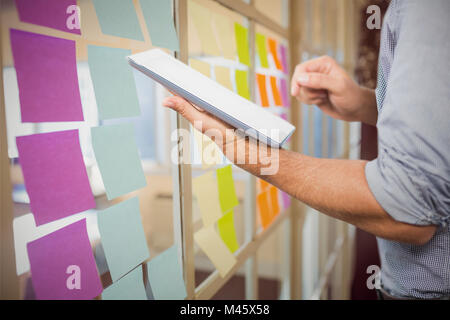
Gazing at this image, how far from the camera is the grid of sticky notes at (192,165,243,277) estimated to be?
0.76m

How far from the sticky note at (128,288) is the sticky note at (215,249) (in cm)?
19

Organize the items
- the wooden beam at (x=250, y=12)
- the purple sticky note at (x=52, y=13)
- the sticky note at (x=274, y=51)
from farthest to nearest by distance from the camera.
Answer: the sticky note at (x=274, y=51)
the wooden beam at (x=250, y=12)
the purple sticky note at (x=52, y=13)

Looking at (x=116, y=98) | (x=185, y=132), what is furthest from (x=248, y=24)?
(x=116, y=98)

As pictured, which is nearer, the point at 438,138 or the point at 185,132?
the point at 438,138

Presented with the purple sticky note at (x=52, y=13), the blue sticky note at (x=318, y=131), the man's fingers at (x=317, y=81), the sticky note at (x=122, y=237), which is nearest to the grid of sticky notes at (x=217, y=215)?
the sticky note at (x=122, y=237)

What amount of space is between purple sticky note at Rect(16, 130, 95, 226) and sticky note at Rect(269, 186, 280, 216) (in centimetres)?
84

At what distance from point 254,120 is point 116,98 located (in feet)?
0.74

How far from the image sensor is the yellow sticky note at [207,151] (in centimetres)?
74

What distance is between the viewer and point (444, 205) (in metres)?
0.41

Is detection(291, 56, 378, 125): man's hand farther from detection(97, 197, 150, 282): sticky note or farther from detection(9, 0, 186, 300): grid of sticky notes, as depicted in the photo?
detection(97, 197, 150, 282): sticky note

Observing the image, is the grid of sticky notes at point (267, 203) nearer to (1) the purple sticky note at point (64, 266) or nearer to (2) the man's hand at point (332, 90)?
(2) the man's hand at point (332, 90)

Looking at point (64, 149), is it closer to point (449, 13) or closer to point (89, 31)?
point (89, 31)

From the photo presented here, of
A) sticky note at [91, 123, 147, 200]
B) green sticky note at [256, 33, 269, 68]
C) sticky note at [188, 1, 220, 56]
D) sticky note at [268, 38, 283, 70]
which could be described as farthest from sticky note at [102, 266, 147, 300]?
sticky note at [268, 38, 283, 70]

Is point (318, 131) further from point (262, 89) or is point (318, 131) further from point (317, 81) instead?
point (317, 81)
